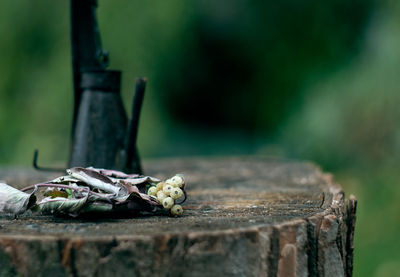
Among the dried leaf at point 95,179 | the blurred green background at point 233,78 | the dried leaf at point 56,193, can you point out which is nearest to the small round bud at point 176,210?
the dried leaf at point 95,179

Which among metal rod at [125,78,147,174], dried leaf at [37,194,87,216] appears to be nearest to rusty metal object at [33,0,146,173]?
metal rod at [125,78,147,174]

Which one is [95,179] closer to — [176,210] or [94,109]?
[176,210]

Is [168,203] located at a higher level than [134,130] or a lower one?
lower

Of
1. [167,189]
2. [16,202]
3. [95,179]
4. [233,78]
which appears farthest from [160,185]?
[233,78]

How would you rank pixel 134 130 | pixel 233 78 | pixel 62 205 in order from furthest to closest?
pixel 233 78, pixel 134 130, pixel 62 205

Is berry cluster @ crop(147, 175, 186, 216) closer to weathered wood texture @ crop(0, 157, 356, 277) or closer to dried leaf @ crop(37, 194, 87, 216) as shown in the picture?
weathered wood texture @ crop(0, 157, 356, 277)

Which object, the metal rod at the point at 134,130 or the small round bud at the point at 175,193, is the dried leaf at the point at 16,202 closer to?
the small round bud at the point at 175,193

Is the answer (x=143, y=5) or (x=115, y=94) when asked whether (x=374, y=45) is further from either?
(x=115, y=94)

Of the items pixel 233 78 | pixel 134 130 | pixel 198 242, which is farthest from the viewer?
pixel 233 78

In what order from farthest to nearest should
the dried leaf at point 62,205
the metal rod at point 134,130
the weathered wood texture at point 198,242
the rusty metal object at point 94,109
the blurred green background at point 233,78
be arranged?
the blurred green background at point 233,78, the rusty metal object at point 94,109, the metal rod at point 134,130, the dried leaf at point 62,205, the weathered wood texture at point 198,242
